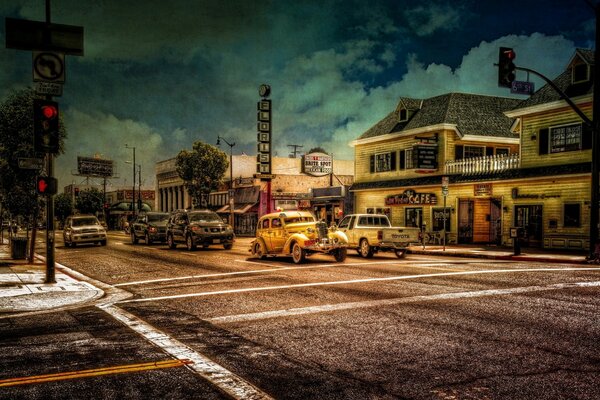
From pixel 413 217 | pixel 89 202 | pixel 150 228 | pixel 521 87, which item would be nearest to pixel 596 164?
pixel 521 87

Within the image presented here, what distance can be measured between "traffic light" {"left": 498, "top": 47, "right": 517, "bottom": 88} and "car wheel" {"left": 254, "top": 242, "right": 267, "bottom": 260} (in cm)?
1053

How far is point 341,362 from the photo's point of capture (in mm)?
5812

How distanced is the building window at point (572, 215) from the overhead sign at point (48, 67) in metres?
22.3

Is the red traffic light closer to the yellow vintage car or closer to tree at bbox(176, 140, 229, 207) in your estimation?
the yellow vintage car

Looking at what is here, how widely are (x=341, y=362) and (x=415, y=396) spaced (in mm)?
1266

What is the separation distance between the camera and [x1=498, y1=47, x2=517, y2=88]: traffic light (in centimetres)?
1783

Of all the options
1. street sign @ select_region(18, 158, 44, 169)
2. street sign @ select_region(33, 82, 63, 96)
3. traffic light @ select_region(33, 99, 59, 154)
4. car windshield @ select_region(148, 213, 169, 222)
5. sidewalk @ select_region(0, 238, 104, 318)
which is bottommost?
sidewalk @ select_region(0, 238, 104, 318)

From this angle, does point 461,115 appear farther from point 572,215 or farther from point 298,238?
point 298,238

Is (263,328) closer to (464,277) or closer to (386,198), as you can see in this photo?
(464,277)

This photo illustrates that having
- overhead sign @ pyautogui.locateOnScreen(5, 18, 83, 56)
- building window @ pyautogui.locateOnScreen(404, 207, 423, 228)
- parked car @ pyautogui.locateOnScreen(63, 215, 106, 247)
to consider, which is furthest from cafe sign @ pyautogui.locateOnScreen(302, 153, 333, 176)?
overhead sign @ pyautogui.locateOnScreen(5, 18, 83, 56)

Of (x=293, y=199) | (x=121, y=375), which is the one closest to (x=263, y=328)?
(x=121, y=375)

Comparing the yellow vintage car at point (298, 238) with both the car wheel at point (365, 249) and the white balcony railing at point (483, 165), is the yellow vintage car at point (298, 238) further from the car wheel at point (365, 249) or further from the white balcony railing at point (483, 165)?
the white balcony railing at point (483, 165)

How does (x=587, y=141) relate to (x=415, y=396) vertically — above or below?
above

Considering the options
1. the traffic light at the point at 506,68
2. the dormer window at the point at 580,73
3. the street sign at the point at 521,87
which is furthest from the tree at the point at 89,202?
the traffic light at the point at 506,68
